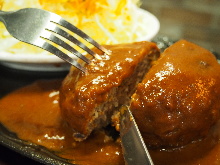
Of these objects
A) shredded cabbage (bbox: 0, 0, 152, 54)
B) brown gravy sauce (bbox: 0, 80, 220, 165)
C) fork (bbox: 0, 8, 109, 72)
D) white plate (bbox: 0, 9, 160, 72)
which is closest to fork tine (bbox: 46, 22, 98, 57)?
fork (bbox: 0, 8, 109, 72)

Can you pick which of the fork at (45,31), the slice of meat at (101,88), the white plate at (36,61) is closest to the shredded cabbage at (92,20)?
the white plate at (36,61)

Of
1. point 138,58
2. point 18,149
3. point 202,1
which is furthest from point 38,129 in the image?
point 202,1

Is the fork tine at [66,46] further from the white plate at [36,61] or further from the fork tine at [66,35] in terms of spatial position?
the white plate at [36,61]

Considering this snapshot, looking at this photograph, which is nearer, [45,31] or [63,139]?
[63,139]

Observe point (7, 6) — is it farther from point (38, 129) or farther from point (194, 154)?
point (194, 154)

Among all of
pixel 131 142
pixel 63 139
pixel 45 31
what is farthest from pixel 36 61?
pixel 131 142

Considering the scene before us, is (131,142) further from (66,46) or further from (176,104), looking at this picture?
(66,46)

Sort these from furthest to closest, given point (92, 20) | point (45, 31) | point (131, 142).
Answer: point (92, 20), point (45, 31), point (131, 142)
